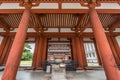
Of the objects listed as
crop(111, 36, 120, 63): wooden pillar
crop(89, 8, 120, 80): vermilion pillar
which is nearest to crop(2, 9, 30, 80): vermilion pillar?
crop(89, 8, 120, 80): vermilion pillar

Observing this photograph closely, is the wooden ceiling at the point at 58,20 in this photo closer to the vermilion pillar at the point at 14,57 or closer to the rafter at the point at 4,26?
the rafter at the point at 4,26

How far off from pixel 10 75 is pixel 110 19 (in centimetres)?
609

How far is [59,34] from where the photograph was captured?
695cm

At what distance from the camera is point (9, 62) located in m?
2.67

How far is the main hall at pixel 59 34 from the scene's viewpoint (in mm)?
3186

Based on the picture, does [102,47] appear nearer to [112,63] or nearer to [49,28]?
[112,63]

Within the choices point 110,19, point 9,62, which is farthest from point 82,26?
point 9,62

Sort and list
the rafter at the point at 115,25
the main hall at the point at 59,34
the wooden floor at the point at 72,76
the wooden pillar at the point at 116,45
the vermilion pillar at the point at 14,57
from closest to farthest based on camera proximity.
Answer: the vermilion pillar at the point at 14,57 → the main hall at the point at 59,34 → the wooden floor at the point at 72,76 → the rafter at the point at 115,25 → the wooden pillar at the point at 116,45

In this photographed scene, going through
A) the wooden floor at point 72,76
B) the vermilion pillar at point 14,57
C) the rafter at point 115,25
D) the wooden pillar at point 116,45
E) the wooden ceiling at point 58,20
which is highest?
the wooden ceiling at point 58,20

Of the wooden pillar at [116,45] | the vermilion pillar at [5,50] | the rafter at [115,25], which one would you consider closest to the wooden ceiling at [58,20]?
the rafter at [115,25]

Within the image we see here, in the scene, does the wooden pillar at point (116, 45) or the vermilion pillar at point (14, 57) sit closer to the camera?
the vermilion pillar at point (14, 57)

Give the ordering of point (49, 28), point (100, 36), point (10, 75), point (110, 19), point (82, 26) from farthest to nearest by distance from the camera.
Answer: point (49, 28)
point (82, 26)
point (110, 19)
point (100, 36)
point (10, 75)

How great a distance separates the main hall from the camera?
10.5 feet

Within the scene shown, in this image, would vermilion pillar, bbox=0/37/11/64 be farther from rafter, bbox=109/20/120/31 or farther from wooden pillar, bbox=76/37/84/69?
rafter, bbox=109/20/120/31
